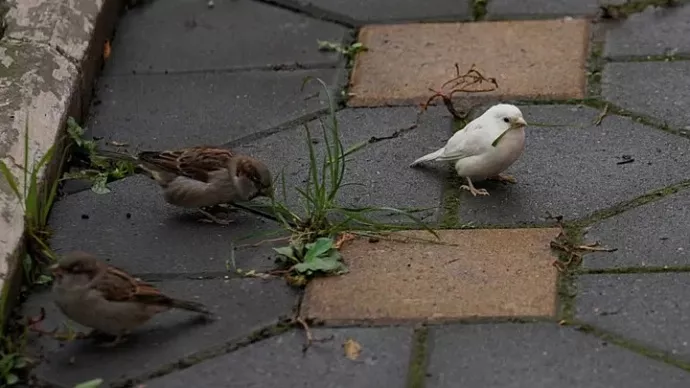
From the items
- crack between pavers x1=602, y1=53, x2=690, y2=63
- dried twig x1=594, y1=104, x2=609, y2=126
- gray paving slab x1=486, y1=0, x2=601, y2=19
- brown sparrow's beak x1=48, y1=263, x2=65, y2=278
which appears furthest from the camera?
gray paving slab x1=486, y1=0, x2=601, y2=19

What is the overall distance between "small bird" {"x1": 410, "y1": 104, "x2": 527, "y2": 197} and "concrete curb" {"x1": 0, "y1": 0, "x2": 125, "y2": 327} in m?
1.52

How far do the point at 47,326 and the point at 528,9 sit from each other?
308 centimetres

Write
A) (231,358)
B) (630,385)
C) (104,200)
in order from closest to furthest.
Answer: (630,385) < (231,358) < (104,200)

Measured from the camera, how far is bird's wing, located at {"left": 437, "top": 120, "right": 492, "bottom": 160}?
4223 mm

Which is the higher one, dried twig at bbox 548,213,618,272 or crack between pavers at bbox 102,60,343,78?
crack between pavers at bbox 102,60,343,78

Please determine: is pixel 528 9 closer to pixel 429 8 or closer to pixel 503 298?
pixel 429 8

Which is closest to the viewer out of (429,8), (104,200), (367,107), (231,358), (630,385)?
(630,385)

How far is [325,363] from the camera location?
333 cm

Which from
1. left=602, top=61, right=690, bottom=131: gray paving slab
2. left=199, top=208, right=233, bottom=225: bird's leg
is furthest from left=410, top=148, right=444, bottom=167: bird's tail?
left=602, top=61, right=690, bottom=131: gray paving slab

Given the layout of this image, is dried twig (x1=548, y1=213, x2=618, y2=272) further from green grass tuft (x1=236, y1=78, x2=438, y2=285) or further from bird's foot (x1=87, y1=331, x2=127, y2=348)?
bird's foot (x1=87, y1=331, x2=127, y2=348)

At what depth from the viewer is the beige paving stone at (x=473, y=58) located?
501 cm

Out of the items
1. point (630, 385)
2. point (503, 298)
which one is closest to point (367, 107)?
point (503, 298)

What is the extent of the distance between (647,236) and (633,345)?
65 centimetres

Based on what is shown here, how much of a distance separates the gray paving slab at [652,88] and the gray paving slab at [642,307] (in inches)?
45.6
